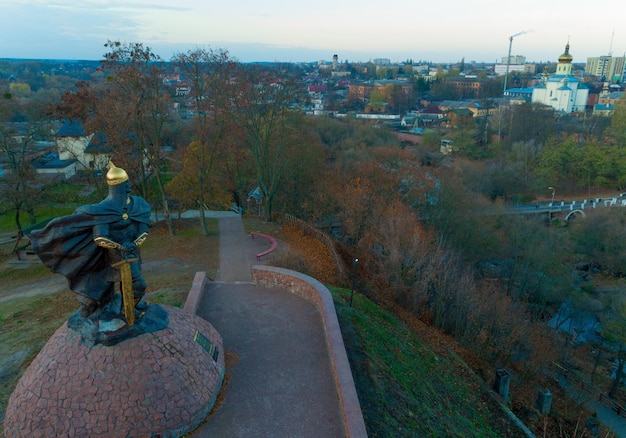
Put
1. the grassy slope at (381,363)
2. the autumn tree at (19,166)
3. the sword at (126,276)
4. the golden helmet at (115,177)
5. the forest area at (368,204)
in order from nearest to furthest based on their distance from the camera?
the sword at (126,276), the golden helmet at (115,177), the grassy slope at (381,363), the forest area at (368,204), the autumn tree at (19,166)

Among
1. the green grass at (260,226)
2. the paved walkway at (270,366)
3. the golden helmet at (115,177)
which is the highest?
the golden helmet at (115,177)

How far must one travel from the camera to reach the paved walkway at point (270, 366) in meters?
9.13

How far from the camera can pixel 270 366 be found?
10969 mm

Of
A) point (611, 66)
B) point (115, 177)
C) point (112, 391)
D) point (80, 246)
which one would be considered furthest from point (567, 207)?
point (611, 66)

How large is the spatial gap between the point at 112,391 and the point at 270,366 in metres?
3.79

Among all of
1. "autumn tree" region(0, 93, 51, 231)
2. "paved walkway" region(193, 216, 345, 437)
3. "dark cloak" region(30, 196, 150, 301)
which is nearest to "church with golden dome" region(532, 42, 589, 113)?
"autumn tree" region(0, 93, 51, 231)

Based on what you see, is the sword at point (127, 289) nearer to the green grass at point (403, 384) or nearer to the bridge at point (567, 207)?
the green grass at point (403, 384)

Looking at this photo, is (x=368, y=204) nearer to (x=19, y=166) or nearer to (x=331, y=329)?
(x=331, y=329)

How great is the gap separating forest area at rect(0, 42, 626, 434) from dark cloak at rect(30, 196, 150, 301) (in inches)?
487

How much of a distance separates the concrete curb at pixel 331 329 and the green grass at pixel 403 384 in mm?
760

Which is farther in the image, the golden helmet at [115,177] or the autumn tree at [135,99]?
the autumn tree at [135,99]

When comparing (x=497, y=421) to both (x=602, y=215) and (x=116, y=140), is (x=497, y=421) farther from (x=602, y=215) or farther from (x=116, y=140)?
(x=602, y=215)

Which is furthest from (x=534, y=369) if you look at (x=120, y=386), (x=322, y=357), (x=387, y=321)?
(x=120, y=386)

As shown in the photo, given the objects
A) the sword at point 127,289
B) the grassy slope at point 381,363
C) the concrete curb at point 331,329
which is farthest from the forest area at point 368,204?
the sword at point 127,289
